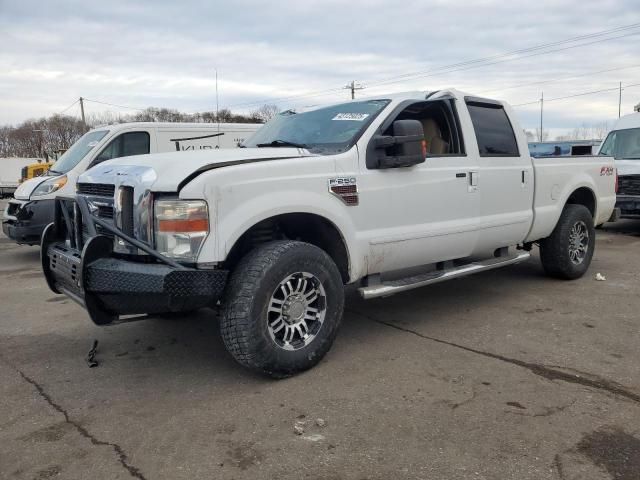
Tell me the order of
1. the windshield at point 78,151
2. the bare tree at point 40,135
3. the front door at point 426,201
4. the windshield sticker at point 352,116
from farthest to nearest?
the bare tree at point 40,135 < the windshield at point 78,151 < the windshield sticker at point 352,116 < the front door at point 426,201

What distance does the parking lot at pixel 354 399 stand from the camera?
2.78 metres

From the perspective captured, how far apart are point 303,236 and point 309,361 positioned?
3.19ft

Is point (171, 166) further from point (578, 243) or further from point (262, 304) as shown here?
point (578, 243)

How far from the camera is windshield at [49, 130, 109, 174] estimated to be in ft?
28.8

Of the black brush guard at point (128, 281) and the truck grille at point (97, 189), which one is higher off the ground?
the truck grille at point (97, 189)

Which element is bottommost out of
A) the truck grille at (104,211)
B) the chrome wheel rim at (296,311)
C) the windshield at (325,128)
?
the chrome wheel rim at (296,311)

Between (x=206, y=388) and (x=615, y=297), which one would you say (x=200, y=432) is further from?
(x=615, y=297)

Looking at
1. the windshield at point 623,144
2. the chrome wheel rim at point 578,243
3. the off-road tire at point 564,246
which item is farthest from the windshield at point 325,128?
the windshield at point 623,144

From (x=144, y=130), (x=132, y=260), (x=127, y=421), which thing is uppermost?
(x=144, y=130)

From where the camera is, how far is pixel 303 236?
4.31 m

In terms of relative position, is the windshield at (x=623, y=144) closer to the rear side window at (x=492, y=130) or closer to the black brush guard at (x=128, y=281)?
the rear side window at (x=492, y=130)

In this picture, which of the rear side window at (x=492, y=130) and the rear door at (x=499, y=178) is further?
the rear side window at (x=492, y=130)

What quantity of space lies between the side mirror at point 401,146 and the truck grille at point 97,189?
76.3 inches

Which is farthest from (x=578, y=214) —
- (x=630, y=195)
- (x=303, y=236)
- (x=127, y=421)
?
(x=127, y=421)
